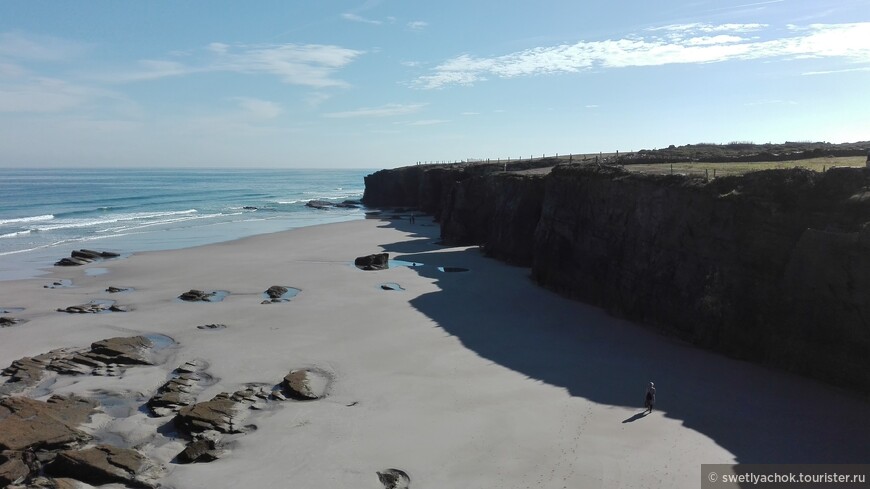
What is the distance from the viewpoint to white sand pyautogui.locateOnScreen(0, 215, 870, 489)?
15336mm

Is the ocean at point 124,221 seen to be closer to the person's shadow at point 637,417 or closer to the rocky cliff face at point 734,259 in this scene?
the rocky cliff face at point 734,259

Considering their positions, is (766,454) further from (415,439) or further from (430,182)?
(430,182)

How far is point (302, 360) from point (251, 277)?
17.4m

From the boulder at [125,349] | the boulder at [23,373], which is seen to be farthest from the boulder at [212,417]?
the boulder at [23,373]

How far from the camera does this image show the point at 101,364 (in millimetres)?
22719

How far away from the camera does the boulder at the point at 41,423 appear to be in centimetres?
1587

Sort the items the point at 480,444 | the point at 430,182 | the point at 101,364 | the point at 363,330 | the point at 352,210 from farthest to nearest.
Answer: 1. the point at 352,210
2. the point at 430,182
3. the point at 363,330
4. the point at 101,364
5. the point at 480,444

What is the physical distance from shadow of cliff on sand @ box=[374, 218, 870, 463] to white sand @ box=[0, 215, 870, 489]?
0.08m

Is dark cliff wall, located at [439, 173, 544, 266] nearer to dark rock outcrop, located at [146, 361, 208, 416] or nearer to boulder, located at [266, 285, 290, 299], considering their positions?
boulder, located at [266, 285, 290, 299]

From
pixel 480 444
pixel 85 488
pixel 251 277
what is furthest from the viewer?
pixel 251 277

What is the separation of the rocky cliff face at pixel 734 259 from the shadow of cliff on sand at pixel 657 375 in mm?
1033

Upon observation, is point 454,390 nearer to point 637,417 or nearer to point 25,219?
point 637,417

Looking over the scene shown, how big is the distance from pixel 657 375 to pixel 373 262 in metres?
25.6

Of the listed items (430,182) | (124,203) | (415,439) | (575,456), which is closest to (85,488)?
(415,439)
